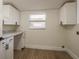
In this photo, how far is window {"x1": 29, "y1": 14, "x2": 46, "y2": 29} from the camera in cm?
509

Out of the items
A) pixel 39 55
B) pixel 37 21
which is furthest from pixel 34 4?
pixel 39 55

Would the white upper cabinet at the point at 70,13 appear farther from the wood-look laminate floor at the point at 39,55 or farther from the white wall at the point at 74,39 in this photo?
the wood-look laminate floor at the point at 39,55

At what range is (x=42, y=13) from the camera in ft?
16.6

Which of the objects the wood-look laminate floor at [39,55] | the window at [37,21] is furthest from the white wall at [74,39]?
the window at [37,21]

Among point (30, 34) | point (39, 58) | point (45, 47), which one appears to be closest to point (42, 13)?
point (30, 34)

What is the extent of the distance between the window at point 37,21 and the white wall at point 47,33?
0.17 m

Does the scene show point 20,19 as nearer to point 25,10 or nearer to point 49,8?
point 25,10

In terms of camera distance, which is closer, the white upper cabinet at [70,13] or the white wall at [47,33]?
the white upper cabinet at [70,13]

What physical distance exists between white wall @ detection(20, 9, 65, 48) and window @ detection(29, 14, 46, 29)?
0.55 feet

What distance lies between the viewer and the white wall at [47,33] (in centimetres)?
493

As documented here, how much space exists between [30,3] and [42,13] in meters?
0.93

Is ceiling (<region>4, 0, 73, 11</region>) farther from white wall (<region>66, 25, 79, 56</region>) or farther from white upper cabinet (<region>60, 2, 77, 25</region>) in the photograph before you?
white wall (<region>66, 25, 79, 56</region>)

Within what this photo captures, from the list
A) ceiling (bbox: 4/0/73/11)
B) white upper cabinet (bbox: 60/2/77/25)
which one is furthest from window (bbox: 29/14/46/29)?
white upper cabinet (bbox: 60/2/77/25)

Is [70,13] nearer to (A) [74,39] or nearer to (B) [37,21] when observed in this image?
(A) [74,39]
